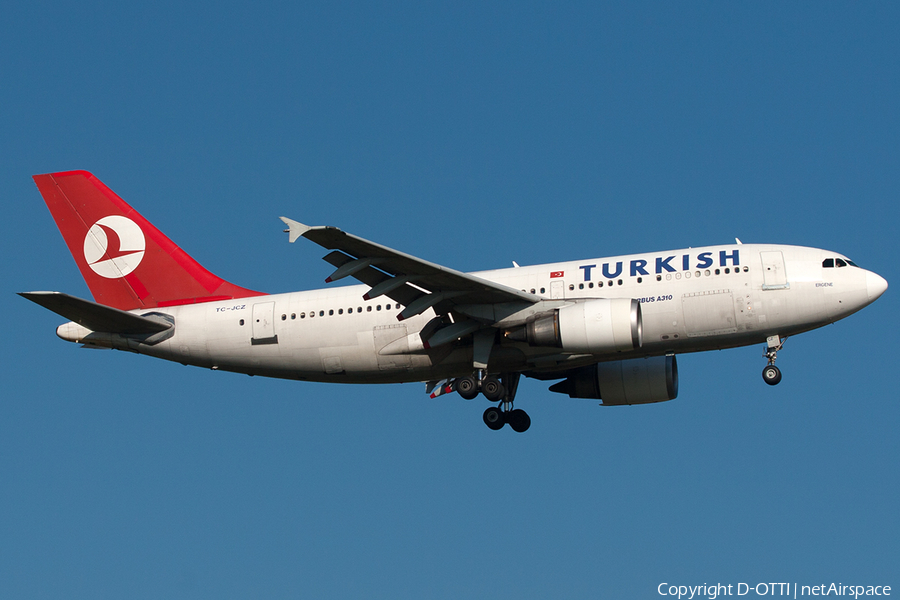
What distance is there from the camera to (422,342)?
3125 centimetres

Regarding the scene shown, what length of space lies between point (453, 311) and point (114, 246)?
12567 mm

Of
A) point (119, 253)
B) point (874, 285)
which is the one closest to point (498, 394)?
point (874, 285)

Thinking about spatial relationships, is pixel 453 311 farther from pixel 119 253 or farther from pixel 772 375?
pixel 119 253

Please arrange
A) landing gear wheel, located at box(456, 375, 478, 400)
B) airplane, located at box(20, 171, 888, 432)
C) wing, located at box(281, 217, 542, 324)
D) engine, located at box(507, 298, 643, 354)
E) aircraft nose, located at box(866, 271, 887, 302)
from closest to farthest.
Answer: wing, located at box(281, 217, 542, 324) → engine, located at box(507, 298, 643, 354) → airplane, located at box(20, 171, 888, 432) → aircraft nose, located at box(866, 271, 887, 302) → landing gear wheel, located at box(456, 375, 478, 400)

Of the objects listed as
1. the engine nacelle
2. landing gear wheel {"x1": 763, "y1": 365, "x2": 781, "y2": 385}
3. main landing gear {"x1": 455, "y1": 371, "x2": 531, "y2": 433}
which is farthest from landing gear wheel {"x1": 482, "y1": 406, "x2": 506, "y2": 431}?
landing gear wheel {"x1": 763, "y1": 365, "x2": 781, "y2": 385}

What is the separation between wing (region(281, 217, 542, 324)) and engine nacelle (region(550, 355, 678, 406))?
5317 mm

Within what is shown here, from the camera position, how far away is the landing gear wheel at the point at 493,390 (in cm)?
3200

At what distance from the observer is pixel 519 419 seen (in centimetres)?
3378

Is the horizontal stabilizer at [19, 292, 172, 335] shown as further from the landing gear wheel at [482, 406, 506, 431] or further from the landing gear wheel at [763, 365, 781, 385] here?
the landing gear wheel at [763, 365, 781, 385]

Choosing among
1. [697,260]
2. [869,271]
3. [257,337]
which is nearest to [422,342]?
[257,337]

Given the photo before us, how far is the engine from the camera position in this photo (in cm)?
2895

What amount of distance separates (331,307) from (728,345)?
11704 mm

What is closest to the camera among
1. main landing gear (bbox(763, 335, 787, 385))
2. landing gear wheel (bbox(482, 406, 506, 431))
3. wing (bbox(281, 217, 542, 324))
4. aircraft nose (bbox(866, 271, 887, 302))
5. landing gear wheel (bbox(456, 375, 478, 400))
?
wing (bbox(281, 217, 542, 324))

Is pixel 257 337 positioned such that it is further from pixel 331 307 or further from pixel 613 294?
pixel 613 294
